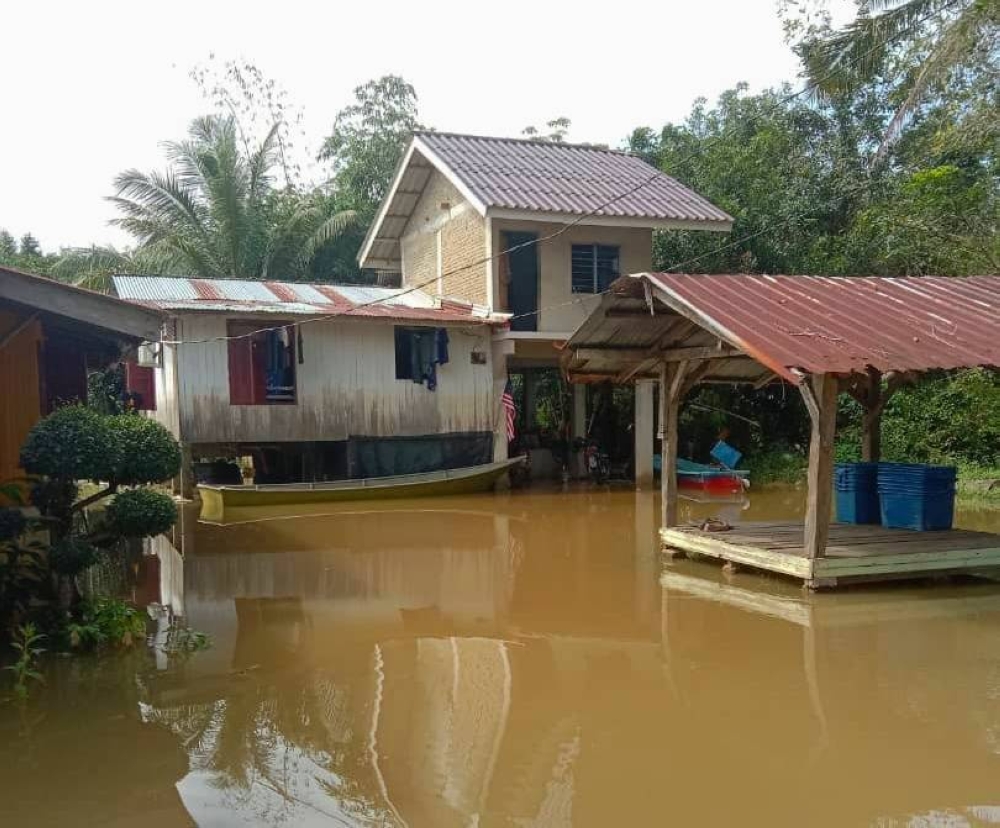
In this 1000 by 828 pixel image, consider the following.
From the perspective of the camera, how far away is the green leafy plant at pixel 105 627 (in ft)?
21.8

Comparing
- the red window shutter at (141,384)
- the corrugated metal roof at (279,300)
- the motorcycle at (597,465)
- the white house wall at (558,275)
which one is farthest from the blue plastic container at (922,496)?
the red window shutter at (141,384)

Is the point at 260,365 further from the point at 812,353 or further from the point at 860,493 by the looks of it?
the point at 812,353

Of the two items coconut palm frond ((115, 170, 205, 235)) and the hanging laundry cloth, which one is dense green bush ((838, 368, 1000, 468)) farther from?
coconut palm frond ((115, 170, 205, 235))

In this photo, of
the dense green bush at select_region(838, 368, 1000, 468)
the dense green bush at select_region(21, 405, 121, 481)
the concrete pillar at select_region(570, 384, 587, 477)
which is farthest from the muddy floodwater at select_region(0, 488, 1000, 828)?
the concrete pillar at select_region(570, 384, 587, 477)

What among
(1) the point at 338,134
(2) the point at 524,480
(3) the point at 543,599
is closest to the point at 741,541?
(3) the point at 543,599

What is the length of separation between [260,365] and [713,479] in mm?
9058

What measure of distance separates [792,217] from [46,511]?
1879 centimetres

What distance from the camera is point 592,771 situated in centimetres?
462

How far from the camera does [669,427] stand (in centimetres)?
1035

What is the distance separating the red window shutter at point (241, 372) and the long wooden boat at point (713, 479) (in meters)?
8.60

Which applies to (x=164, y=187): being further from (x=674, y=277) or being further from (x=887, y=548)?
(x=887, y=548)

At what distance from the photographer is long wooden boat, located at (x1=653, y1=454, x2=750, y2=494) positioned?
57.7ft

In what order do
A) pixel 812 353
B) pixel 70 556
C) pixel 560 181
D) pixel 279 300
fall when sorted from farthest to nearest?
pixel 560 181, pixel 279 300, pixel 812 353, pixel 70 556

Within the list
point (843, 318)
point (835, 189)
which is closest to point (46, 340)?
point (843, 318)
